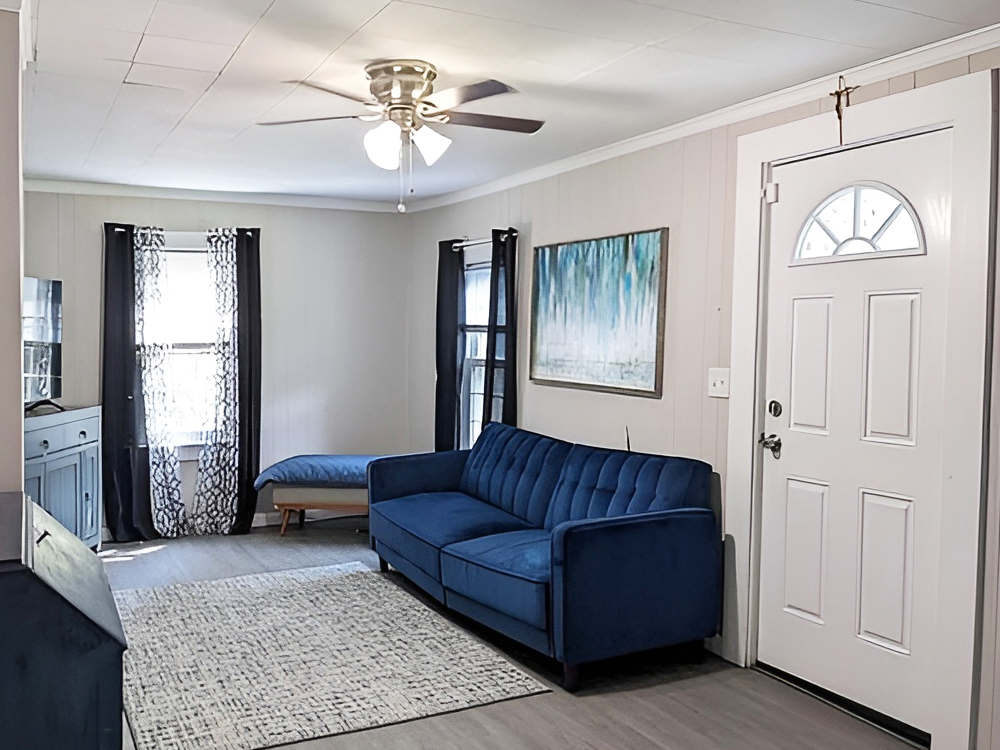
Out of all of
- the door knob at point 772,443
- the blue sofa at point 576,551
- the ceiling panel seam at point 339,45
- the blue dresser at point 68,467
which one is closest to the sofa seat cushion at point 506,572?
the blue sofa at point 576,551

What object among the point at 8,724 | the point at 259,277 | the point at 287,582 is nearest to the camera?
the point at 8,724

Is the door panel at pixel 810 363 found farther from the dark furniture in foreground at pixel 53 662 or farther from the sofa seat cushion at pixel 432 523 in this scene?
the dark furniture in foreground at pixel 53 662

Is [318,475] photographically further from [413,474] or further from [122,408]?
[122,408]

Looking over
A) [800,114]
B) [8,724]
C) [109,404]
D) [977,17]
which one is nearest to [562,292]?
[800,114]

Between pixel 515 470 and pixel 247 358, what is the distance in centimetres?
243

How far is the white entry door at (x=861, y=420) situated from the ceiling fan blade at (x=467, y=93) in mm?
1305

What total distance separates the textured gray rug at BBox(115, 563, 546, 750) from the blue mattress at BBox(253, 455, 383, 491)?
105cm

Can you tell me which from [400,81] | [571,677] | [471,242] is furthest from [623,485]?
[471,242]

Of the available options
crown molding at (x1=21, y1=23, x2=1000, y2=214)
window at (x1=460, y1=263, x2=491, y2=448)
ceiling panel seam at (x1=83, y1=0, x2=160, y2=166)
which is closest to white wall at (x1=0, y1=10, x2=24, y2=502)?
crown molding at (x1=21, y1=23, x2=1000, y2=214)

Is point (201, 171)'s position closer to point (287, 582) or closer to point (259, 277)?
point (259, 277)

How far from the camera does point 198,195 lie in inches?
247

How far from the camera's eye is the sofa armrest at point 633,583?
3.46 metres

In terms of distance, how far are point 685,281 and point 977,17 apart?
1.67 meters

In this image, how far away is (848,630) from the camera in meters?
3.34
